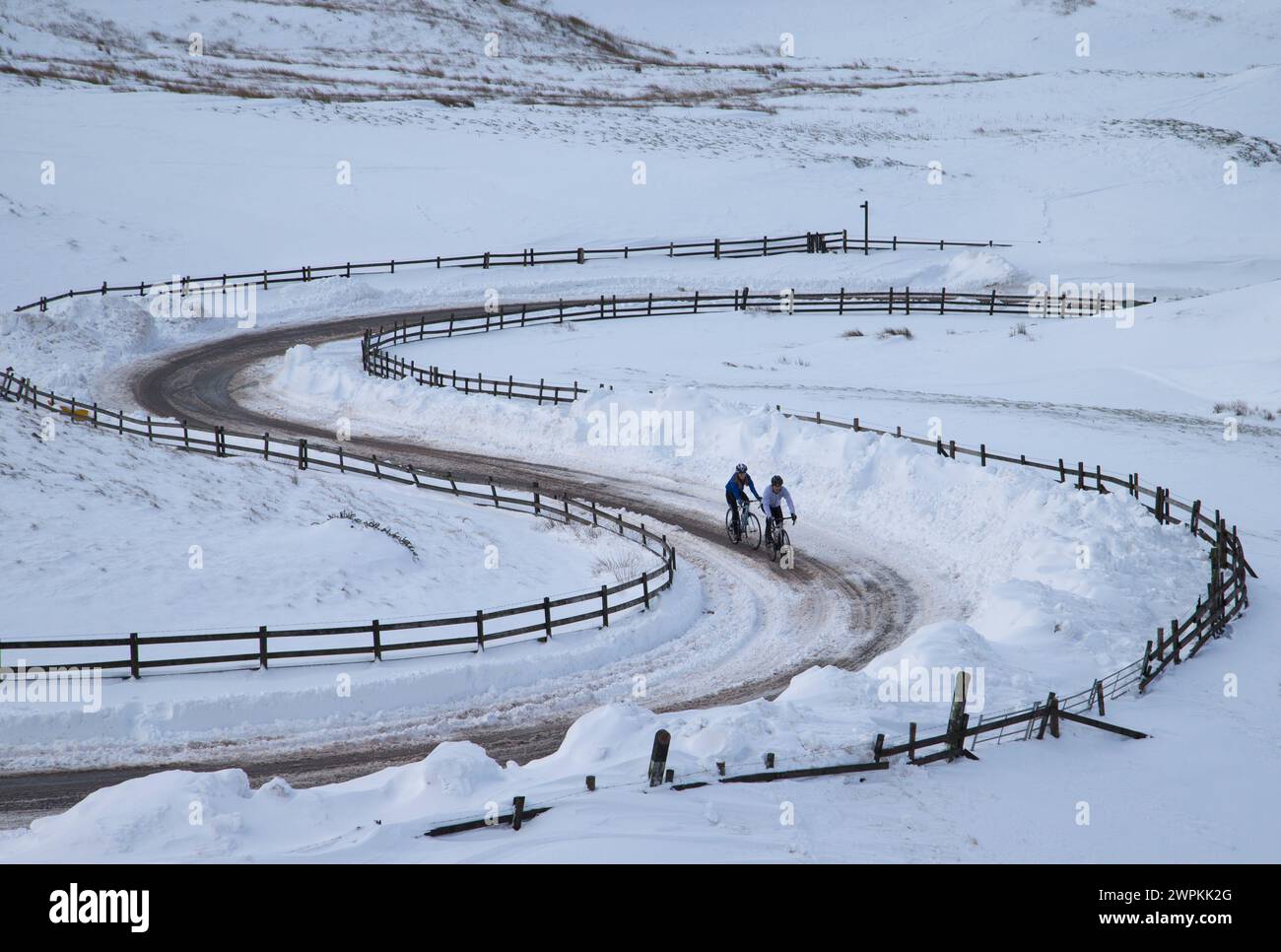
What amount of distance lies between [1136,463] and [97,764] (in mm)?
23298

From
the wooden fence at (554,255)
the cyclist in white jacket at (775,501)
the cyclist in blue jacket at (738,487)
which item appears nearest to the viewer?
the cyclist in white jacket at (775,501)

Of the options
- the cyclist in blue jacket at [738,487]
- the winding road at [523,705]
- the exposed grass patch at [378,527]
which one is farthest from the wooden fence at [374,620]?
the exposed grass patch at [378,527]

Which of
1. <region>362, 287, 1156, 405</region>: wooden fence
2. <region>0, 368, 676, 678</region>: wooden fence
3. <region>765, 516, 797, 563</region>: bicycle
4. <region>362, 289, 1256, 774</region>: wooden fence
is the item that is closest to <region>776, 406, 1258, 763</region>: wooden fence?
<region>362, 289, 1256, 774</region>: wooden fence

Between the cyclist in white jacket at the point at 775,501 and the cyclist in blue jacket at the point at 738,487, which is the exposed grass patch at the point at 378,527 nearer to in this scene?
the cyclist in blue jacket at the point at 738,487

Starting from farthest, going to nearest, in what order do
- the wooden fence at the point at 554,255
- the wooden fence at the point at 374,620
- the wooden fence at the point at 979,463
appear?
the wooden fence at the point at 554,255 < the wooden fence at the point at 374,620 < the wooden fence at the point at 979,463

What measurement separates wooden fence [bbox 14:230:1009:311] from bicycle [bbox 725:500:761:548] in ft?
106

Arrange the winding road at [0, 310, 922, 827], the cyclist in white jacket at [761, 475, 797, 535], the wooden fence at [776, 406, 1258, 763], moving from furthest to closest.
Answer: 1. the cyclist in white jacket at [761, 475, 797, 535]
2. the wooden fence at [776, 406, 1258, 763]
3. the winding road at [0, 310, 922, 827]

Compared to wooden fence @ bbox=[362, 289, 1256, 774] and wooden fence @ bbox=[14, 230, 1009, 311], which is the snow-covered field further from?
wooden fence @ bbox=[14, 230, 1009, 311]

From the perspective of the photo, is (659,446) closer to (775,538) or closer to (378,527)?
(775,538)

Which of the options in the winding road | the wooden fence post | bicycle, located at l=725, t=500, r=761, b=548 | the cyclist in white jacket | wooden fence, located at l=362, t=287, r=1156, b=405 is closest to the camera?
the wooden fence post

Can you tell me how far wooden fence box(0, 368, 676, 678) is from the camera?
15.9 metres

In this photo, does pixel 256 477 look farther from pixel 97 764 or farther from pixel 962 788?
pixel 962 788

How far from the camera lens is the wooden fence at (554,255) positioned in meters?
51.0

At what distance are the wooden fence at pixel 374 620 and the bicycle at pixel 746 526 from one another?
1.40m
